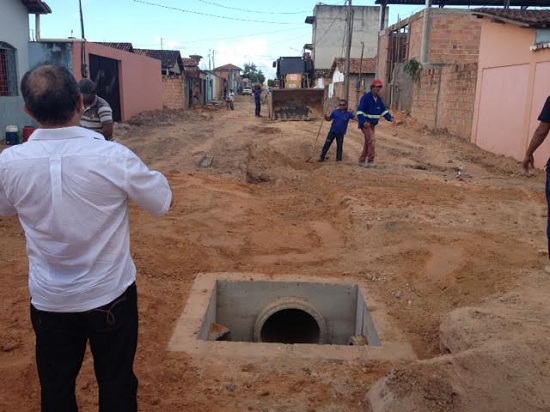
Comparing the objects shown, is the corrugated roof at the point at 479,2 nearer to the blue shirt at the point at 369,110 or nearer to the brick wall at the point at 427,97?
the brick wall at the point at 427,97

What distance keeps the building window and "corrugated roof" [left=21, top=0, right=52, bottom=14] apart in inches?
63.1

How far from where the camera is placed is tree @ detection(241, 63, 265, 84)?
96188mm

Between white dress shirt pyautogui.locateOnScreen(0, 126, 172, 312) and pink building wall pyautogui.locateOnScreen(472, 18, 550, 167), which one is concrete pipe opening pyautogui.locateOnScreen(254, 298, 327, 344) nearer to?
white dress shirt pyautogui.locateOnScreen(0, 126, 172, 312)

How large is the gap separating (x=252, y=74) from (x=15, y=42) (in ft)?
283

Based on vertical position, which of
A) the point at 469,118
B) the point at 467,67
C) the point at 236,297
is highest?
the point at 467,67

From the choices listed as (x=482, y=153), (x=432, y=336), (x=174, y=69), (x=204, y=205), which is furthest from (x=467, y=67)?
(x=174, y=69)

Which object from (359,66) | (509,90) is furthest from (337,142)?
(359,66)

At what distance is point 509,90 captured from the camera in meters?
12.7

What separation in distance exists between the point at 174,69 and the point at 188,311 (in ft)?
106

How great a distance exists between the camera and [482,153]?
13.7m

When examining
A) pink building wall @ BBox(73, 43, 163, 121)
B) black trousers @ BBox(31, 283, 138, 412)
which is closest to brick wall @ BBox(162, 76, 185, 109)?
pink building wall @ BBox(73, 43, 163, 121)

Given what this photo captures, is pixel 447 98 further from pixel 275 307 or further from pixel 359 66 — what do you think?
pixel 359 66

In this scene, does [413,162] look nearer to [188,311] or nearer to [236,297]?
[236,297]

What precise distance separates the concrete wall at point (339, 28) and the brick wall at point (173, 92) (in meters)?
23.0
